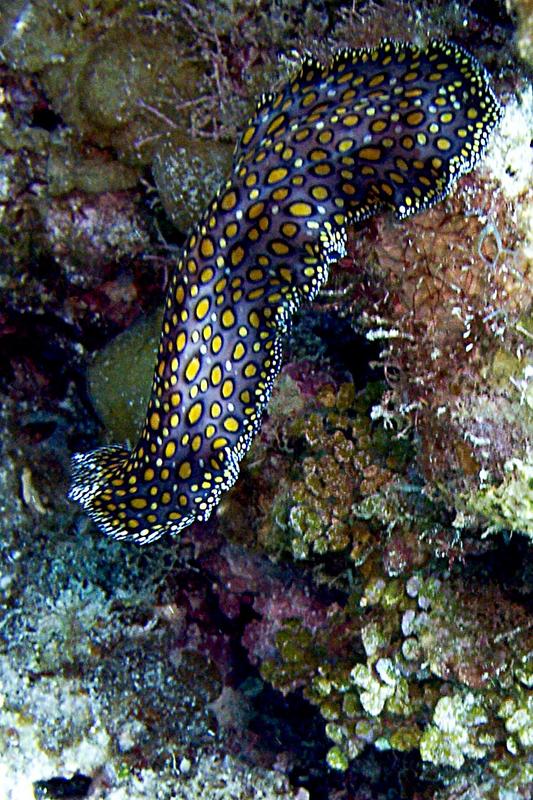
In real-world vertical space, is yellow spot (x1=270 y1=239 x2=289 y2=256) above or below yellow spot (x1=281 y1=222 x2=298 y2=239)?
below

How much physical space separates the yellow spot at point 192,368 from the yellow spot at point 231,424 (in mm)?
367

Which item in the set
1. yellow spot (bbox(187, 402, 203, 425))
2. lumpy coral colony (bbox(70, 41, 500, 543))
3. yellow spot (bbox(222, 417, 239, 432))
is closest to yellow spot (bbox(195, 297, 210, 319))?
lumpy coral colony (bbox(70, 41, 500, 543))

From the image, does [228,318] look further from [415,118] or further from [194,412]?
[415,118]

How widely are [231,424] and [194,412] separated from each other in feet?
0.86

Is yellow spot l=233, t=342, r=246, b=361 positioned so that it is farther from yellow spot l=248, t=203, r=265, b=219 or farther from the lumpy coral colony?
yellow spot l=248, t=203, r=265, b=219

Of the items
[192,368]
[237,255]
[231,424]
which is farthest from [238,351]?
[237,255]

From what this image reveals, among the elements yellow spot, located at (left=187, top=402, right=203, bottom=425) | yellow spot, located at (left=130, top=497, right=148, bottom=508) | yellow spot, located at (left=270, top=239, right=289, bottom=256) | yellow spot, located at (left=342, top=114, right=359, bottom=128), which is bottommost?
yellow spot, located at (left=130, top=497, right=148, bottom=508)

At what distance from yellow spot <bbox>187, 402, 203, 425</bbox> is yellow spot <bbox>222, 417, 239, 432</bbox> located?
0.61ft

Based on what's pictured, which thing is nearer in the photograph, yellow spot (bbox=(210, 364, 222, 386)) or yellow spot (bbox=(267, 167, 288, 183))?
yellow spot (bbox=(267, 167, 288, 183))

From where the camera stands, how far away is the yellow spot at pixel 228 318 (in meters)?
4.05

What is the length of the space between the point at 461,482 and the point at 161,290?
3172 mm

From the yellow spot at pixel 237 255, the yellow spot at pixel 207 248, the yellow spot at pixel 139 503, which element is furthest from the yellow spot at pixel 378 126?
the yellow spot at pixel 139 503

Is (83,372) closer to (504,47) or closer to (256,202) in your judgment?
(256,202)

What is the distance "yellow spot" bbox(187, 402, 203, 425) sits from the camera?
165 inches
